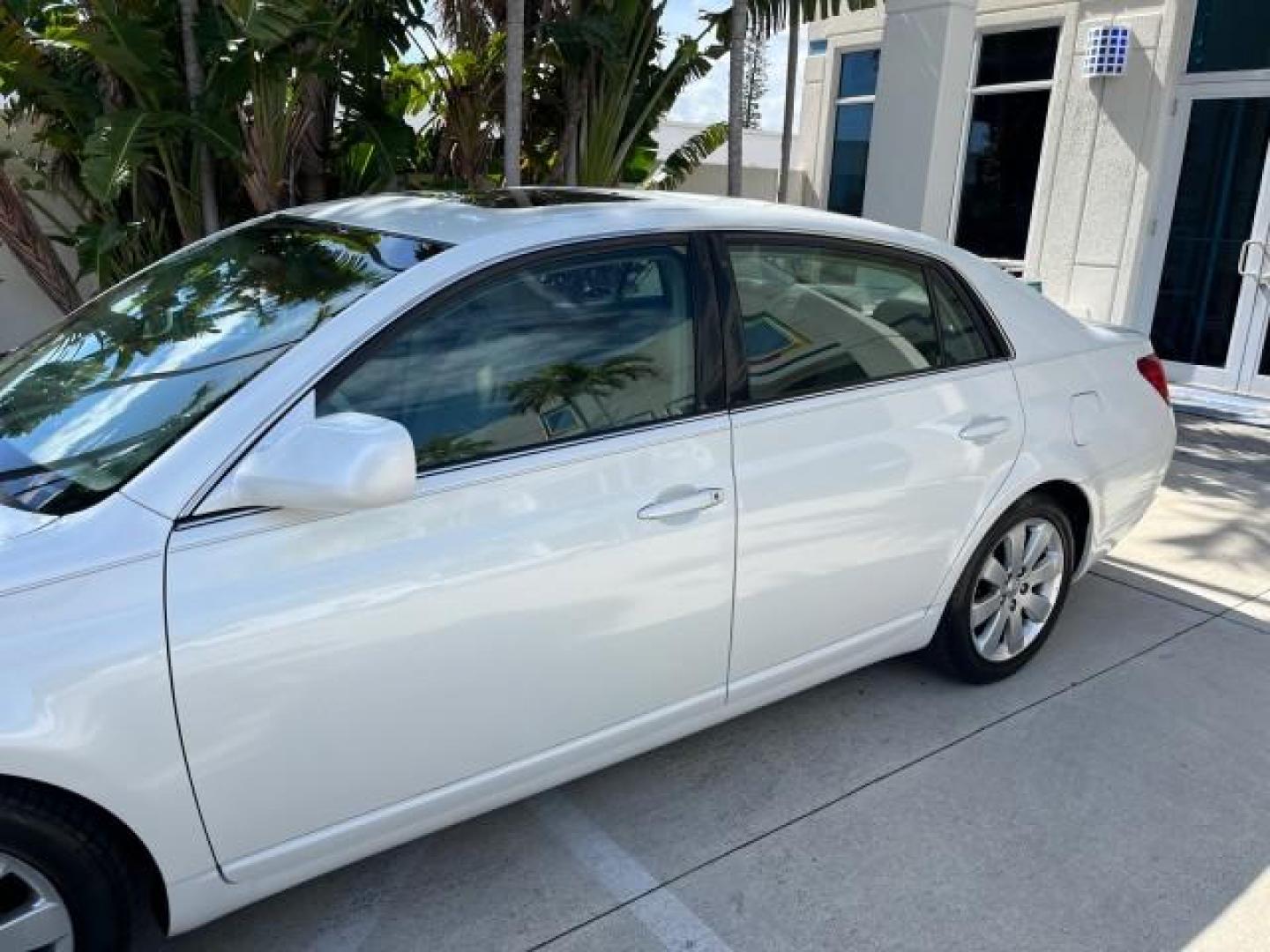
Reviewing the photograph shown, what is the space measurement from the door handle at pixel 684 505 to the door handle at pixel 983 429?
39.3 inches

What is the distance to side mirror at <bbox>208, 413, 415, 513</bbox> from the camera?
1951 millimetres

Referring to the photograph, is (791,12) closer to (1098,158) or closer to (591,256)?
(1098,158)

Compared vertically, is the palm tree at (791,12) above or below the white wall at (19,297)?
above

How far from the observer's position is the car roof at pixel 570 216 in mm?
2611

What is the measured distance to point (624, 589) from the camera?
2486 mm

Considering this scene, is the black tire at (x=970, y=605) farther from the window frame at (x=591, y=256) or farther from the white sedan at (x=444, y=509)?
the window frame at (x=591, y=256)

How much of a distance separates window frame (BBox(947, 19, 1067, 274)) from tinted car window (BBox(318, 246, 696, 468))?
22.2ft

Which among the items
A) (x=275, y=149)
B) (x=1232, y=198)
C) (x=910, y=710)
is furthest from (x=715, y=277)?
(x=1232, y=198)

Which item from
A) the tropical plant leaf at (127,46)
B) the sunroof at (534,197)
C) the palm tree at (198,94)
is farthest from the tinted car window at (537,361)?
the tropical plant leaf at (127,46)

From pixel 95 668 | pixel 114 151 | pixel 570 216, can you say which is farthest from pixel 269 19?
pixel 95 668

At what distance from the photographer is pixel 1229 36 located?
26.3 ft

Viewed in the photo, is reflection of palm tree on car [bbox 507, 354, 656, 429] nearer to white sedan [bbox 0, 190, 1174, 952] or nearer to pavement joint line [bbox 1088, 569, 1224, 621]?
white sedan [bbox 0, 190, 1174, 952]

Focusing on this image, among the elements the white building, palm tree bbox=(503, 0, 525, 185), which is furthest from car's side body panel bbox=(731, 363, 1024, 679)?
the white building

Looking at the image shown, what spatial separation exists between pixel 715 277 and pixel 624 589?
88 centimetres
